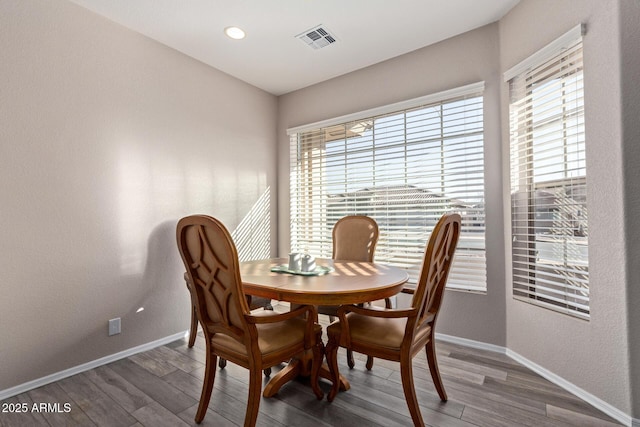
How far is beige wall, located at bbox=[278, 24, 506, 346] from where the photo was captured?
2.52 meters

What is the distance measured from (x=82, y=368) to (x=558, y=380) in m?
3.30

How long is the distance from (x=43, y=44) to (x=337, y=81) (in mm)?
2555

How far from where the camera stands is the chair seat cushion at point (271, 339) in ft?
5.06

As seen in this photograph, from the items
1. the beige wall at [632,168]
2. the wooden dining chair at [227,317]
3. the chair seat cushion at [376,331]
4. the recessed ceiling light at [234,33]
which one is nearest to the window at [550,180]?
the beige wall at [632,168]

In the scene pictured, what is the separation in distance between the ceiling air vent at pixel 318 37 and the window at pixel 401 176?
786 mm

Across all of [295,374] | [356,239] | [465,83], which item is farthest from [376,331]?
[465,83]

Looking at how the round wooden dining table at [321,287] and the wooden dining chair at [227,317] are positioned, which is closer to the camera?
the wooden dining chair at [227,317]

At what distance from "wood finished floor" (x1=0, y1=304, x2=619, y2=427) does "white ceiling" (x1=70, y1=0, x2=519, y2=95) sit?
2.69m

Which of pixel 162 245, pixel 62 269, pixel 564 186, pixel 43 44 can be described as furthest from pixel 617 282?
pixel 43 44

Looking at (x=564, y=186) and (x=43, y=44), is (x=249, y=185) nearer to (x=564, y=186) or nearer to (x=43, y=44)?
(x=43, y=44)

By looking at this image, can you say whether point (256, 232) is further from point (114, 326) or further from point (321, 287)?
point (321, 287)

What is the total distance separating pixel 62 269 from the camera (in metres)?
2.16

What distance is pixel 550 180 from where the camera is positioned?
2.12 m

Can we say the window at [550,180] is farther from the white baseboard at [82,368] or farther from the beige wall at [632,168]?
the white baseboard at [82,368]
